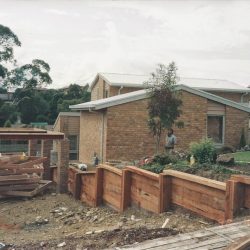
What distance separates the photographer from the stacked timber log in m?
12.7

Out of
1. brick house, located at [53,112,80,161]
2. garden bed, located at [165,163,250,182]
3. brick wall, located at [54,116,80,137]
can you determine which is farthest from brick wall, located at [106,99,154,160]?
brick house, located at [53,112,80,161]

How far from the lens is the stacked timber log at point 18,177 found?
1272 cm

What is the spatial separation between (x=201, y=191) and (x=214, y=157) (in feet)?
11.8

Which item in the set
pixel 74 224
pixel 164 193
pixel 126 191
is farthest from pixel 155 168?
pixel 164 193

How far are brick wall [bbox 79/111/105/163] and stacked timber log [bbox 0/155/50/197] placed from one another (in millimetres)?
5108

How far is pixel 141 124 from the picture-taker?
58.1ft

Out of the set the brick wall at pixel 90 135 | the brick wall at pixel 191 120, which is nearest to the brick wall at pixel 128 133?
the brick wall at pixel 90 135

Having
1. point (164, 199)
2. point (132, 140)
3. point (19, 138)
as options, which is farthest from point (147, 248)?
point (132, 140)

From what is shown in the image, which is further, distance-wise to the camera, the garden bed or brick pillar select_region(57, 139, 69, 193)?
brick pillar select_region(57, 139, 69, 193)

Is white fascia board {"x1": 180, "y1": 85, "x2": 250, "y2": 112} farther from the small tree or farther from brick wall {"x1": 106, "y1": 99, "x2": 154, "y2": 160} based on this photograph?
the small tree

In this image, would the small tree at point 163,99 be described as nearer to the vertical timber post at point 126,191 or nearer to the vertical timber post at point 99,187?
the vertical timber post at point 99,187

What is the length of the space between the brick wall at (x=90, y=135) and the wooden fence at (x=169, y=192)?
23.3 ft

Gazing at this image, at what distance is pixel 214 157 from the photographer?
10.4m

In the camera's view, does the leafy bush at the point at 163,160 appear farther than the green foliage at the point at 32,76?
No
